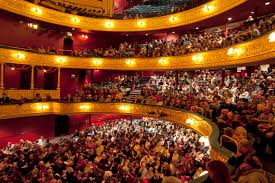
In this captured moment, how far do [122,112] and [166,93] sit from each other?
13.2 ft

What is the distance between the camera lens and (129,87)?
77.8 feet

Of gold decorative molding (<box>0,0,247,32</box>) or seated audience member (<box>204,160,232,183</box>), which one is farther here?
gold decorative molding (<box>0,0,247,32</box>)

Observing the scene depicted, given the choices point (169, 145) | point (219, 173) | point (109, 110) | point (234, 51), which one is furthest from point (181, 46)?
point (219, 173)

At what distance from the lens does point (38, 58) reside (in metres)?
19.3

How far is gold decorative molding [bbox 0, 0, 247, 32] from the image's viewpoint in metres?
17.0

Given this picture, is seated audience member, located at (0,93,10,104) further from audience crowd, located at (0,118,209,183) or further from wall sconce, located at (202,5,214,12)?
wall sconce, located at (202,5,214,12)

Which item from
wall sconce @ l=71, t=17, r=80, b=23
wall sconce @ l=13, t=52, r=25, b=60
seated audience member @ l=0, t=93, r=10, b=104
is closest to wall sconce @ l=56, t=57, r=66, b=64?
wall sconce @ l=13, t=52, r=25, b=60

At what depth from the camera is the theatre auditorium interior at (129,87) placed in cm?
1034

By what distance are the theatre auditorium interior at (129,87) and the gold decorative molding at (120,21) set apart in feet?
0.28

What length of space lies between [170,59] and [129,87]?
203 inches

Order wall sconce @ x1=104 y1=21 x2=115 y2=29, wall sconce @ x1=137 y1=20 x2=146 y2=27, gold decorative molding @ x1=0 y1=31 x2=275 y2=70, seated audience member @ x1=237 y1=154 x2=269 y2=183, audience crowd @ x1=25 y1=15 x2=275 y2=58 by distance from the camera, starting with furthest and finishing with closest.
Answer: wall sconce @ x1=104 y1=21 x2=115 y2=29, wall sconce @ x1=137 y1=20 x2=146 y2=27, audience crowd @ x1=25 y1=15 x2=275 y2=58, gold decorative molding @ x1=0 y1=31 x2=275 y2=70, seated audience member @ x1=237 y1=154 x2=269 y2=183

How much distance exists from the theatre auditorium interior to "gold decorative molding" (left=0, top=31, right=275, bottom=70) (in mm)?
77

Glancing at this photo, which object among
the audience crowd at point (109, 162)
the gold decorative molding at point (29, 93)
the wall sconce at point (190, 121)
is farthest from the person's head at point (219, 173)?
the gold decorative molding at point (29, 93)

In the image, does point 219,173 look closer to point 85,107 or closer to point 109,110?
point 109,110
